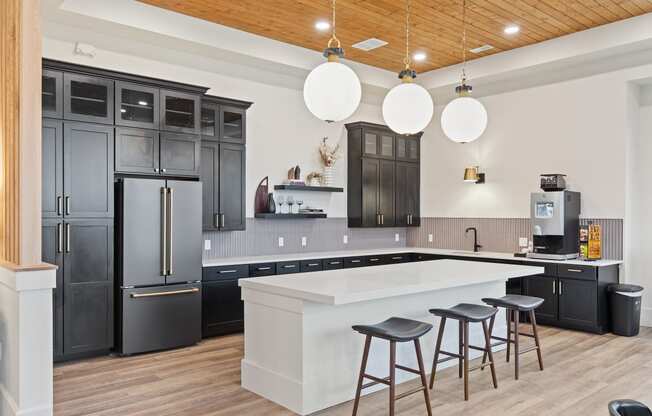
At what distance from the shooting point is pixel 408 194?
799 centimetres

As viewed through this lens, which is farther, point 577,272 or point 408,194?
point 408,194

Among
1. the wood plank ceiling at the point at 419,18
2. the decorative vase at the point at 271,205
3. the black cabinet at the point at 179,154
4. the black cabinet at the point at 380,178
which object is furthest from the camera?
the black cabinet at the point at 380,178

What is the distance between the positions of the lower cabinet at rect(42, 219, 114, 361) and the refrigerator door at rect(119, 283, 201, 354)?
0.16 m

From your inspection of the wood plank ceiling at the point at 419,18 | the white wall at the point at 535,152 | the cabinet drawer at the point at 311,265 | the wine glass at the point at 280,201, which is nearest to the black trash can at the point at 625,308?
the white wall at the point at 535,152

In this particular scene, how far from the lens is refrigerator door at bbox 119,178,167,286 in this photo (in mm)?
4828

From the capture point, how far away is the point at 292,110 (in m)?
6.86

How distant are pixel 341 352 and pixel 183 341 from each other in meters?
2.15

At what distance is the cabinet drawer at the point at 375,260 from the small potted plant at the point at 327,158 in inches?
46.4

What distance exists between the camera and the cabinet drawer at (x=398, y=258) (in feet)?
23.6

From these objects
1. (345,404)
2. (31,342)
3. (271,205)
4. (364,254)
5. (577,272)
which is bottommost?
(345,404)

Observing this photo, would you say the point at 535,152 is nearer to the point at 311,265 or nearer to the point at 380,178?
the point at 380,178

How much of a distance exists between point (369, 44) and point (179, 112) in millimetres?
2403

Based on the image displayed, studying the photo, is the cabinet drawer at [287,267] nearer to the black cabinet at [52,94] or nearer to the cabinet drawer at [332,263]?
the cabinet drawer at [332,263]

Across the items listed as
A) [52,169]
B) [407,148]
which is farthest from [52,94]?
[407,148]
